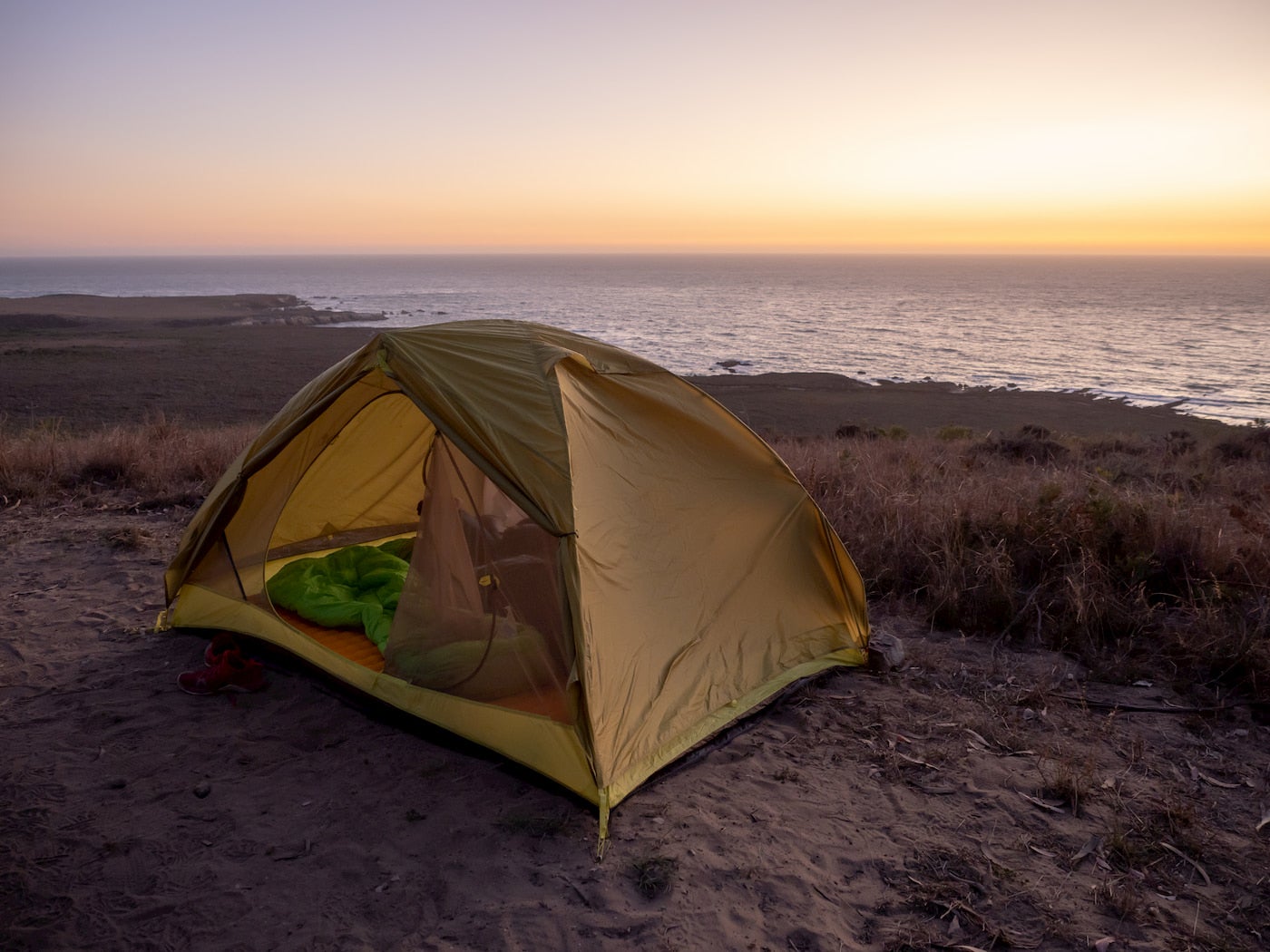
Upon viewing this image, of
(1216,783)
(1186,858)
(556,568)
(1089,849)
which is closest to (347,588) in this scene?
(556,568)

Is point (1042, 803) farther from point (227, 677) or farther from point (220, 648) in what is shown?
point (220, 648)

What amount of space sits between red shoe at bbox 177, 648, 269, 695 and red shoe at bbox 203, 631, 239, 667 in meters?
0.02

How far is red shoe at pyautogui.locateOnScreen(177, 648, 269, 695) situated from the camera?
4.47 meters

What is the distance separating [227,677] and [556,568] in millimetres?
2062

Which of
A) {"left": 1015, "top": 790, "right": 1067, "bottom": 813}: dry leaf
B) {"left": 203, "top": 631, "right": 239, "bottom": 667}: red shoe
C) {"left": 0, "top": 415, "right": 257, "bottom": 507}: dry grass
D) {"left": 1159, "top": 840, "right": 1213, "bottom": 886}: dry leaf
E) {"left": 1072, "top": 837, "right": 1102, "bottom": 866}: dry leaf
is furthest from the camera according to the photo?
{"left": 0, "top": 415, "right": 257, "bottom": 507}: dry grass

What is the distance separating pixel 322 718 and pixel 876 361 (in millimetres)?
37784

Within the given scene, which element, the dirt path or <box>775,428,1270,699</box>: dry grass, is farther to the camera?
<box>775,428,1270,699</box>: dry grass

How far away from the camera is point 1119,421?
2397 cm

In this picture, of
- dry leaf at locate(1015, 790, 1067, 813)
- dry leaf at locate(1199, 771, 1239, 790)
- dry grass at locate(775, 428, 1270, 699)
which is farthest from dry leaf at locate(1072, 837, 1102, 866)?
dry grass at locate(775, 428, 1270, 699)

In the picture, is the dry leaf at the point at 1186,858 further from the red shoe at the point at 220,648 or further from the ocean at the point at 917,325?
the ocean at the point at 917,325

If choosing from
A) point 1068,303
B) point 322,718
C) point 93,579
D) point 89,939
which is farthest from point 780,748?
point 1068,303

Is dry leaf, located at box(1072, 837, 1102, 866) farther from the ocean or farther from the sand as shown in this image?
the ocean

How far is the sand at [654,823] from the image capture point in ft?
9.61

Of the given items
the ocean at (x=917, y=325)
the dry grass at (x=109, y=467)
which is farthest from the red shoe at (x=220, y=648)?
the ocean at (x=917, y=325)
